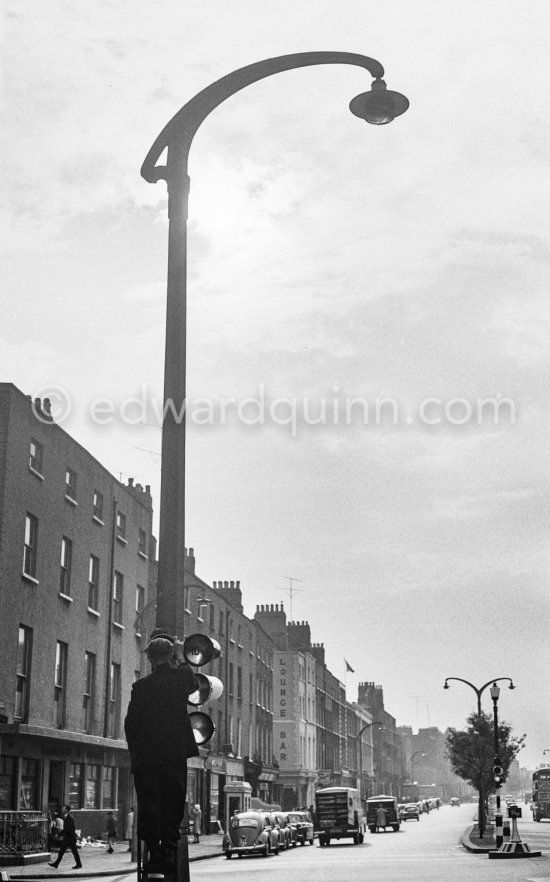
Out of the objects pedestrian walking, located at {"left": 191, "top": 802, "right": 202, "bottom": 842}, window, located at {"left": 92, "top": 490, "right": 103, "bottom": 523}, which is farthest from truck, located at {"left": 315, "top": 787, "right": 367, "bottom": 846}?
window, located at {"left": 92, "top": 490, "right": 103, "bottom": 523}

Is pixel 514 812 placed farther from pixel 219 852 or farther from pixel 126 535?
pixel 126 535

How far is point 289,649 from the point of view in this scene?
84.9m

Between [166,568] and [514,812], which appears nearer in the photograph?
[166,568]

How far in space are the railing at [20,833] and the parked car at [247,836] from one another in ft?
29.0

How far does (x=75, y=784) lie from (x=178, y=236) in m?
29.1

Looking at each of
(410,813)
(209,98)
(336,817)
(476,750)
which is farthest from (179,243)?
(410,813)

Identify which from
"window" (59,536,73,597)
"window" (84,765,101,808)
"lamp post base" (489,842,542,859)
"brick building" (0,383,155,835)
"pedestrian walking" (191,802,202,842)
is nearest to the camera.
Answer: "brick building" (0,383,155,835)

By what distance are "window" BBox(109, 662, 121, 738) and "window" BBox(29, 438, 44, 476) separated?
10.1 metres

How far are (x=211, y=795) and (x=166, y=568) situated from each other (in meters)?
49.1

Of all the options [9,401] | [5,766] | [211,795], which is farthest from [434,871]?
[211,795]

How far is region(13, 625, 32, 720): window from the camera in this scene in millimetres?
29156

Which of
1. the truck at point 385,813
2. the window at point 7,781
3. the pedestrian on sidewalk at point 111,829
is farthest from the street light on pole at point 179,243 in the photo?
the truck at point 385,813

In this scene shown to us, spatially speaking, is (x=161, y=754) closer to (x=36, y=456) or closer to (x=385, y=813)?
(x=36, y=456)

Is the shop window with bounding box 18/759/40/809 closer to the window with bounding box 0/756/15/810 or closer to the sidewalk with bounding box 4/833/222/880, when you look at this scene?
the window with bounding box 0/756/15/810
